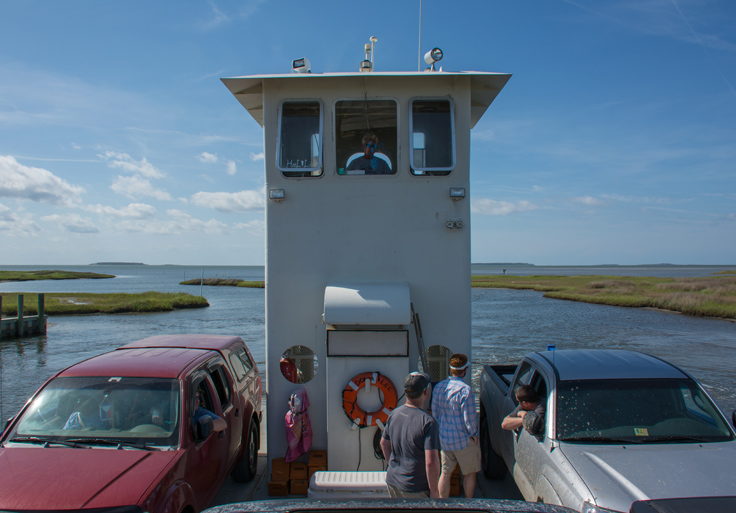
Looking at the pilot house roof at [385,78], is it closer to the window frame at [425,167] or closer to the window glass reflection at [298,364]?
the window frame at [425,167]

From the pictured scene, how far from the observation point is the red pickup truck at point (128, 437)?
3748mm

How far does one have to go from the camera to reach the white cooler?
4.95m

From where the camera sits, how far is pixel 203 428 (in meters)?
4.75

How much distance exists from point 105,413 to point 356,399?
88.7 inches

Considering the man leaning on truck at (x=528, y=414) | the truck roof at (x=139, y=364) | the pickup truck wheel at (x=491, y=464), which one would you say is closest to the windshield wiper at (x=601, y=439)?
the man leaning on truck at (x=528, y=414)

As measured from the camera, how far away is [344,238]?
19.9 feet

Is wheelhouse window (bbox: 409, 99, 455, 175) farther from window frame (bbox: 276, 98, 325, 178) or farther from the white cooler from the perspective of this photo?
the white cooler

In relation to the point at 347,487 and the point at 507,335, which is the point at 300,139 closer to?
the point at 347,487

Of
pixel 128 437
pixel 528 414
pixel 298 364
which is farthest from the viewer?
pixel 298 364

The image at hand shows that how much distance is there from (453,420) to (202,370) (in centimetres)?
251

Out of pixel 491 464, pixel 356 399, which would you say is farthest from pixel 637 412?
pixel 356 399

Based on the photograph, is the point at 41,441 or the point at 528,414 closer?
the point at 41,441

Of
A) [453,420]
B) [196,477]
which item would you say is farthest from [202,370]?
[453,420]

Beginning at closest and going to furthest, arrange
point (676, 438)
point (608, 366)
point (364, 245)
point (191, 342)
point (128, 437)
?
1. point (676, 438)
2. point (128, 437)
3. point (608, 366)
4. point (364, 245)
5. point (191, 342)
